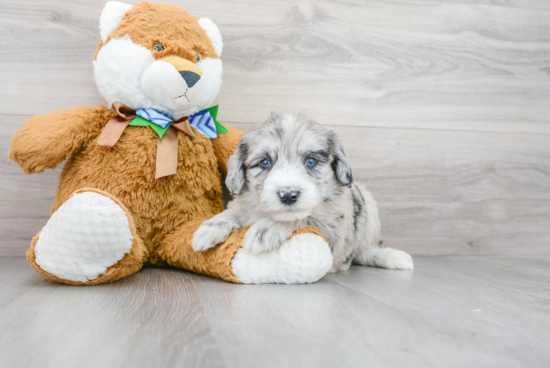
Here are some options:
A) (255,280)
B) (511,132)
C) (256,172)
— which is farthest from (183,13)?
(511,132)

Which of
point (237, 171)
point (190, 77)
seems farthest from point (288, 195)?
point (190, 77)

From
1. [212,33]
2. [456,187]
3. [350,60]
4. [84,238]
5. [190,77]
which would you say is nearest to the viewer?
[84,238]

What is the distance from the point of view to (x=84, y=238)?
1.35 metres

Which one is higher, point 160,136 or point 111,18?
point 111,18

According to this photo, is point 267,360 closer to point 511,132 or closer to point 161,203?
point 161,203

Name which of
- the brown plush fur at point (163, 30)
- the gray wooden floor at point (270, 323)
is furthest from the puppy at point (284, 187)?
the brown plush fur at point (163, 30)

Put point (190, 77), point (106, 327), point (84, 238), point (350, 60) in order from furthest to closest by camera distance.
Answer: point (350, 60) < point (190, 77) < point (84, 238) < point (106, 327)

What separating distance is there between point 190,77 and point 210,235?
2.01ft

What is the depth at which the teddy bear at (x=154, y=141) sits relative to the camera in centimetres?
163

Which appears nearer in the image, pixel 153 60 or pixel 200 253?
pixel 200 253

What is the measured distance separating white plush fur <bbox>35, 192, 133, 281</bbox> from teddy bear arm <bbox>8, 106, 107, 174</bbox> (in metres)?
0.37

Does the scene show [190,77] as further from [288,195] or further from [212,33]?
[288,195]

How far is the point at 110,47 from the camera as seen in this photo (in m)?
1.73

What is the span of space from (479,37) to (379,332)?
80.1 inches
